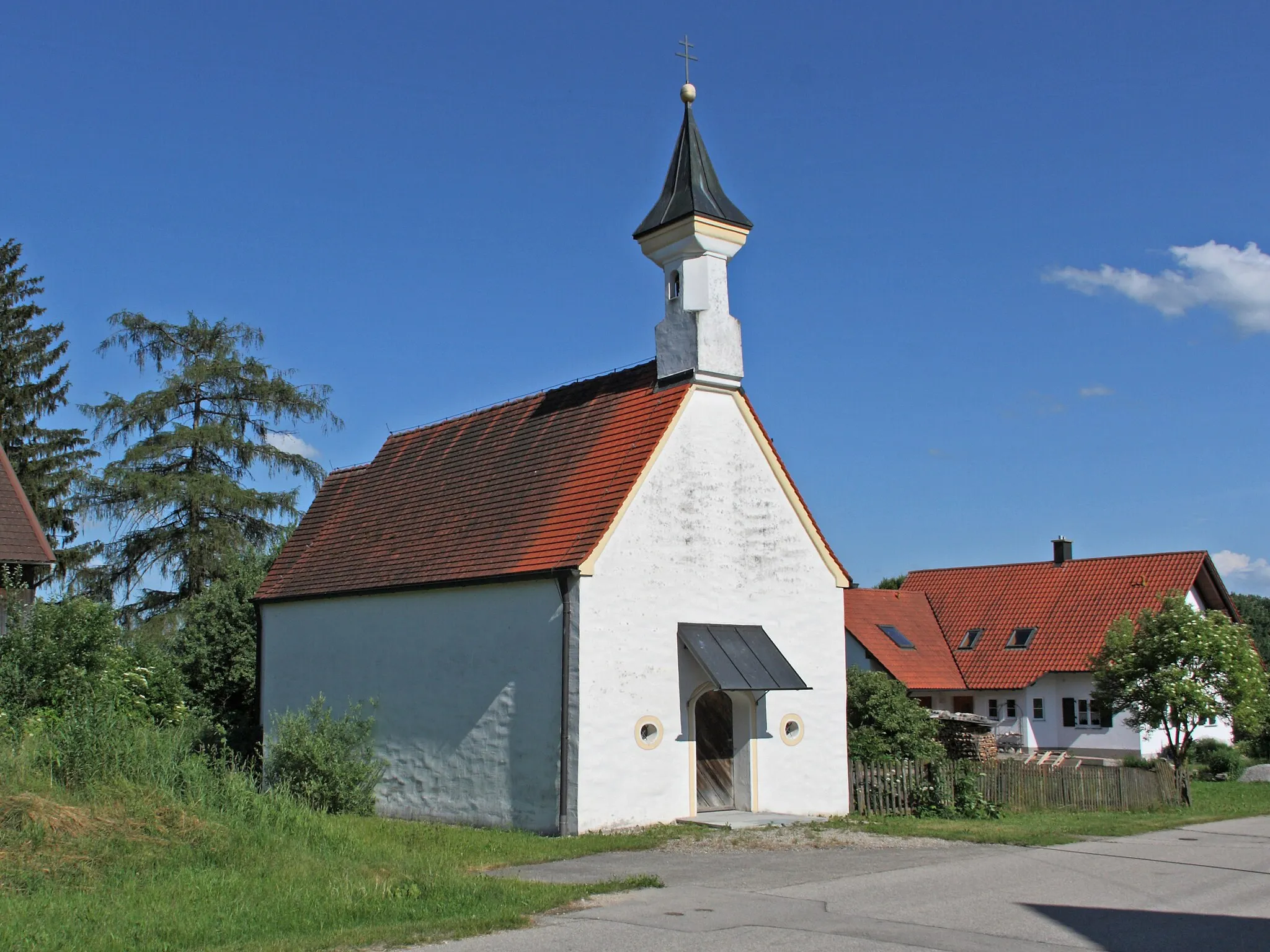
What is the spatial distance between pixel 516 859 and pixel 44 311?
29.5m

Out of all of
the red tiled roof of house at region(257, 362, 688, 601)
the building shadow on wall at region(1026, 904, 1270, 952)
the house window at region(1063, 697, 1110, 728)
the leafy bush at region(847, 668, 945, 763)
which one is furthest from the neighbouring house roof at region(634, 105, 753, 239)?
the house window at region(1063, 697, 1110, 728)

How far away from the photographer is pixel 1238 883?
14.0 metres

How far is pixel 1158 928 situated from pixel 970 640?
35.2 metres

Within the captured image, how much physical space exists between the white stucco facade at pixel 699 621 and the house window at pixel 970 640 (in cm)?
2433

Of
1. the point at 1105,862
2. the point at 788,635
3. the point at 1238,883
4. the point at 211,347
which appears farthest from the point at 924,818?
the point at 211,347

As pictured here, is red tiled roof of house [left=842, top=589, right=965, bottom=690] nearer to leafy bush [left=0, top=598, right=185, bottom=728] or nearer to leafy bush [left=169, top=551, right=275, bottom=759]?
leafy bush [left=169, top=551, right=275, bottom=759]

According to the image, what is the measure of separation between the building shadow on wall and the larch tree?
1752 cm

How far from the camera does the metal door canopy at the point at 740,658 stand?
19594 millimetres

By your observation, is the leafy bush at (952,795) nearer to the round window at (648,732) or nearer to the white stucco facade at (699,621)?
the white stucco facade at (699,621)

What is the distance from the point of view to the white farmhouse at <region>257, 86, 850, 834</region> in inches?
755

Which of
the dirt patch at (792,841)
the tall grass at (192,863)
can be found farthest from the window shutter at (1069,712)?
the tall grass at (192,863)

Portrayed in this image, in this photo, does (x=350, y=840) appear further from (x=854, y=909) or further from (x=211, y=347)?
(x=211, y=347)

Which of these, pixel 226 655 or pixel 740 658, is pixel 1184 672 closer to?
pixel 740 658

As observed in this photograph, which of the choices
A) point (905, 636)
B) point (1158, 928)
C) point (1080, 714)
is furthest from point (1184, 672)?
point (1158, 928)
